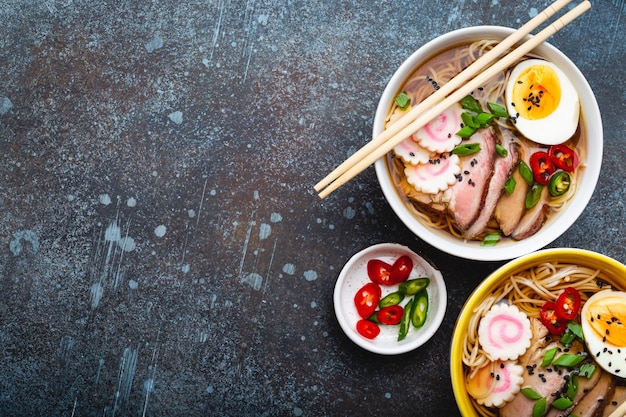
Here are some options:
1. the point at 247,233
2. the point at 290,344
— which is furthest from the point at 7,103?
the point at 290,344

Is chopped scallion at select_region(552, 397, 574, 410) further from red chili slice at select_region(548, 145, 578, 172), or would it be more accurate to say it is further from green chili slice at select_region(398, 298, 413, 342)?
red chili slice at select_region(548, 145, 578, 172)

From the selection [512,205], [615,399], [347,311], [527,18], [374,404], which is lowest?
[374,404]

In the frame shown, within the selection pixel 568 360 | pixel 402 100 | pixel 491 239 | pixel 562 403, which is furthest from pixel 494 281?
pixel 402 100

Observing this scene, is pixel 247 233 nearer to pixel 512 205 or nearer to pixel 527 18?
pixel 512 205

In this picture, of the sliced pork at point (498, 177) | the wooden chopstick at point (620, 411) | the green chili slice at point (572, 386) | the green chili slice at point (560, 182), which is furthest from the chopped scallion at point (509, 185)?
the wooden chopstick at point (620, 411)

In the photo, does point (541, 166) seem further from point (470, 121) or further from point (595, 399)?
point (595, 399)

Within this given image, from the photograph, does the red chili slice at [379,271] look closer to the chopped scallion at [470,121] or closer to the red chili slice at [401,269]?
the red chili slice at [401,269]
